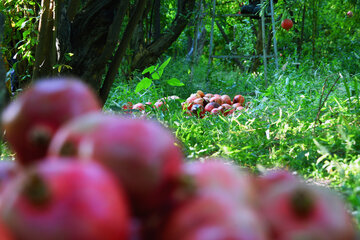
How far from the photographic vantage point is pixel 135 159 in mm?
496

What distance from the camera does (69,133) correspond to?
0.52 metres

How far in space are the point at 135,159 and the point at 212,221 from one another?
0.11 metres

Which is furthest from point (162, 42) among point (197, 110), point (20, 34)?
point (20, 34)

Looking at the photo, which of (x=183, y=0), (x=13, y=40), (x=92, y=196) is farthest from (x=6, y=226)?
(x=183, y=0)

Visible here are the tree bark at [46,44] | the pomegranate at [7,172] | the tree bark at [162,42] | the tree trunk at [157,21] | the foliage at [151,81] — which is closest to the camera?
the pomegranate at [7,172]

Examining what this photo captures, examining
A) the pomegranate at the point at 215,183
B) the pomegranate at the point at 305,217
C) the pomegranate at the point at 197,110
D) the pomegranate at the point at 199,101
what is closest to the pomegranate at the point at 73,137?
the pomegranate at the point at 215,183

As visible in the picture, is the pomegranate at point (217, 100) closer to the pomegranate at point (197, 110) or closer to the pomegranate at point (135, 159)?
the pomegranate at point (197, 110)

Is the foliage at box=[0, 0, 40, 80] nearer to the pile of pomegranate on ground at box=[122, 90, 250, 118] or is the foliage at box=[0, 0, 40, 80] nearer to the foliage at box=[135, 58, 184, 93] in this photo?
the foliage at box=[135, 58, 184, 93]

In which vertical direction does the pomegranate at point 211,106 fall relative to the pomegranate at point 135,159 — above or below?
below

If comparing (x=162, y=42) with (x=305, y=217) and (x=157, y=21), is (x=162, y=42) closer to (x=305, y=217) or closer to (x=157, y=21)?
(x=157, y=21)

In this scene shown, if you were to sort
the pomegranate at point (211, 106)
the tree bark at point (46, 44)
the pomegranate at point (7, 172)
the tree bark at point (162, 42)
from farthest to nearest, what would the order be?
1. the tree bark at point (162, 42)
2. the pomegranate at point (211, 106)
3. the tree bark at point (46, 44)
4. the pomegranate at point (7, 172)

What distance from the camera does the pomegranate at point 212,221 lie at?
0.44m

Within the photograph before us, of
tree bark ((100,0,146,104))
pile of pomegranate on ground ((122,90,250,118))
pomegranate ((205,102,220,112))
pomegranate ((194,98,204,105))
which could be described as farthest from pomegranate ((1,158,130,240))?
pomegranate ((194,98,204,105))

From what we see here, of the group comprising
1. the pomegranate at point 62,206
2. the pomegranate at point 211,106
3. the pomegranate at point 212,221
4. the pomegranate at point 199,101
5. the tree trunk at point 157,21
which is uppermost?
the pomegranate at point 62,206
